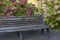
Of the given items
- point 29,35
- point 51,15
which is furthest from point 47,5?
point 29,35

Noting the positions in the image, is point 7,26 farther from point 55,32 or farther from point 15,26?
point 55,32

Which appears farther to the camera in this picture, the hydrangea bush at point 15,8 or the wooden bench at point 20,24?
the hydrangea bush at point 15,8

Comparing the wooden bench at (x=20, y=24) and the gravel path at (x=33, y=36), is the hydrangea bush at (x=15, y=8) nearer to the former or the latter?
the wooden bench at (x=20, y=24)

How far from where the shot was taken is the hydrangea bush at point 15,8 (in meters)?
6.22

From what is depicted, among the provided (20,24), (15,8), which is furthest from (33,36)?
(15,8)

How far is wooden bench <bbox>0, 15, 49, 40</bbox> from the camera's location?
17.8ft

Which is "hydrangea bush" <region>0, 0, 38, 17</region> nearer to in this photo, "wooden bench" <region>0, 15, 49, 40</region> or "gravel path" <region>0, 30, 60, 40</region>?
"wooden bench" <region>0, 15, 49, 40</region>

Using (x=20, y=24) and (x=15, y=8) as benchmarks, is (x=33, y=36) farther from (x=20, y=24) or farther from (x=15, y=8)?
(x=15, y=8)

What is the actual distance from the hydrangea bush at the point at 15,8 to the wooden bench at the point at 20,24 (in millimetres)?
521

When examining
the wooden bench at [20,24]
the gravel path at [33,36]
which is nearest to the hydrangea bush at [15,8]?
the wooden bench at [20,24]

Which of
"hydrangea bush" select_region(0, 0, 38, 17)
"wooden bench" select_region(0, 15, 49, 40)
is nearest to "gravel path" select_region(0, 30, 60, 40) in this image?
"wooden bench" select_region(0, 15, 49, 40)

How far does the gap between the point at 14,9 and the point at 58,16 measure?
1557 millimetres

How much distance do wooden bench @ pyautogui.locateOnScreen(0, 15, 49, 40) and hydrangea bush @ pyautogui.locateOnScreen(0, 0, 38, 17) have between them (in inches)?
20.5

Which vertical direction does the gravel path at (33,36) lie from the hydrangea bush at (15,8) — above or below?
below
